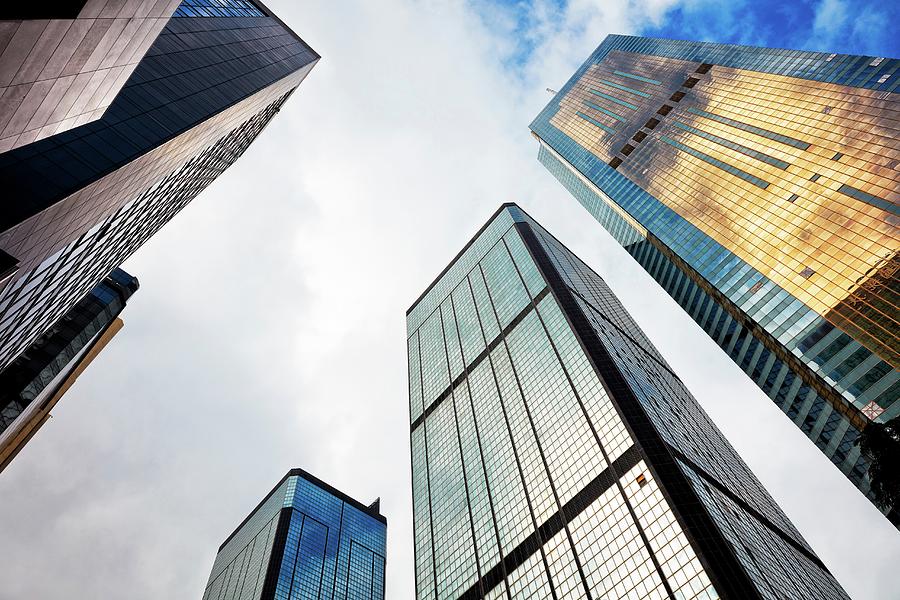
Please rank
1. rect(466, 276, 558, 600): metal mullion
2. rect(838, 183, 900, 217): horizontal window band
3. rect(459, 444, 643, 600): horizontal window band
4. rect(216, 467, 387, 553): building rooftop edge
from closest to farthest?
rect(838, 183, 900, 217): horizontal window band
rect(466, 276, 558, 600): metal mullion
rect(459, 444, 643, 600): horizontal window band
rect(216, 467, 387, 553): building rooftop edge

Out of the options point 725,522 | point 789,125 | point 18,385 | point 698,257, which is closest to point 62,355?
point 18,385

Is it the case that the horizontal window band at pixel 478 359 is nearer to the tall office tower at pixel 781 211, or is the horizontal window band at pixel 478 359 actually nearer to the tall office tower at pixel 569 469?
the tall office tower at pixel 569 469

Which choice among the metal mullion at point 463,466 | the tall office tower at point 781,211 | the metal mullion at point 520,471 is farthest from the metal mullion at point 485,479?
the tall office tower at point 781,211

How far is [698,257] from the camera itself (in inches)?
3002

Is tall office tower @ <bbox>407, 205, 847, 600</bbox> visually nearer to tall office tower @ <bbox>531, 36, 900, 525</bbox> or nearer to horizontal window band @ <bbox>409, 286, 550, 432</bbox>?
horizontal window band @ <bbox>409, 286, 550, 432</bbox>

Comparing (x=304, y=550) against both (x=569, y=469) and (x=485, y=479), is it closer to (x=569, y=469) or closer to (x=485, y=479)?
(x=485, y=479)

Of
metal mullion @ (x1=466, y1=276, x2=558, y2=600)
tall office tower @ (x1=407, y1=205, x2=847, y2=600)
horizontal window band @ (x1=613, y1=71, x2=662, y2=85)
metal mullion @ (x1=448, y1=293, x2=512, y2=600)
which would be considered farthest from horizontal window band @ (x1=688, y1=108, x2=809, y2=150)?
metal mullion @ (x1=448, y1=293, x2=512, y2=600)

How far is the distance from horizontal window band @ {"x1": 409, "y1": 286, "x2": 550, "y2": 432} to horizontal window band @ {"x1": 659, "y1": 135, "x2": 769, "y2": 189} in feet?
112

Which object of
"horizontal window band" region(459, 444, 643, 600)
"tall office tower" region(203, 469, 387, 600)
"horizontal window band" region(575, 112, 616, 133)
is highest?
"horizontal window band" region(575, 112, 616, 133)

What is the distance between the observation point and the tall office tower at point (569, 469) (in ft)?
174

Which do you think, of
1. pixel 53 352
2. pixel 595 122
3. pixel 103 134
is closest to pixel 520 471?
pixel 53 352

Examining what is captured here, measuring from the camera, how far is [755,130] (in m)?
79.1

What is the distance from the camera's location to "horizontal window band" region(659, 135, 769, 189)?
73012mm

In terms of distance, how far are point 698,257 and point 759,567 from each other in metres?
41.2
